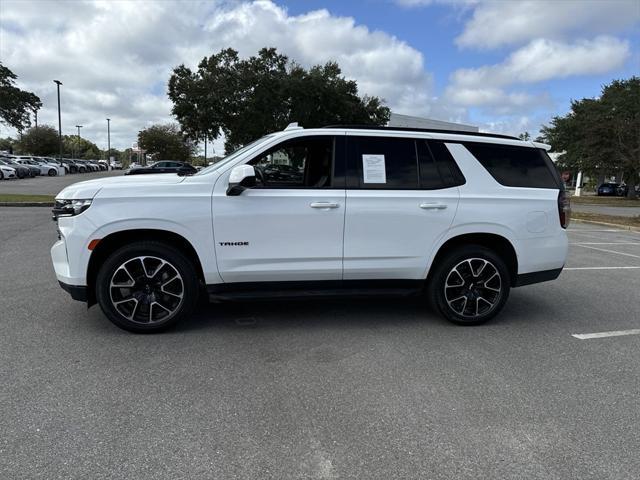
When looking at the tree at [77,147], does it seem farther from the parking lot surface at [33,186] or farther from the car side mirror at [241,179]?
the car side mirror at [241,179]

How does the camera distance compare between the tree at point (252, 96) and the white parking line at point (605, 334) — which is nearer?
the white parking line at point (605, 334)

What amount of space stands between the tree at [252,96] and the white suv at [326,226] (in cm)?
2924

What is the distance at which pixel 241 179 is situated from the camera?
13.6 feet

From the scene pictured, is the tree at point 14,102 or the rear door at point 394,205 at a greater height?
the tree at point 14,102

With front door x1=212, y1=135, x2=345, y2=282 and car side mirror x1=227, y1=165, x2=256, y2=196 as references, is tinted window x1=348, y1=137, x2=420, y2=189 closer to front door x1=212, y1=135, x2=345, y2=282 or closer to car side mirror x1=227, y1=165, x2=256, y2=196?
front door x1=212, y1=135, x2=345, y2=282

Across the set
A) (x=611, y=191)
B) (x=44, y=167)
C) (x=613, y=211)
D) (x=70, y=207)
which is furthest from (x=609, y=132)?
(x=44, y=167)

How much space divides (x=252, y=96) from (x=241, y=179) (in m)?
30.9

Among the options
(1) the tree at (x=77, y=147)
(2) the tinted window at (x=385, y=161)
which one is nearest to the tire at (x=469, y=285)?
(2) the tinted window at (x=385, y=161)

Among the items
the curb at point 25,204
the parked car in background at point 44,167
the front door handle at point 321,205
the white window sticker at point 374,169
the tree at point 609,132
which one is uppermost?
the tree at point 609,132

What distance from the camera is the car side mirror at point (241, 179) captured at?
4.16 m

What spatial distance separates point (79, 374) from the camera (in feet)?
11.8

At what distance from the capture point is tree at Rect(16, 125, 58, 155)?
260 ft

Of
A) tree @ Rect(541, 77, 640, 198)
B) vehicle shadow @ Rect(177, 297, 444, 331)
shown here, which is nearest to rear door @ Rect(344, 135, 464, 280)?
vehicle shadow @ Rect(177, 297, 444, 331)

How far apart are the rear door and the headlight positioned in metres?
2.34
